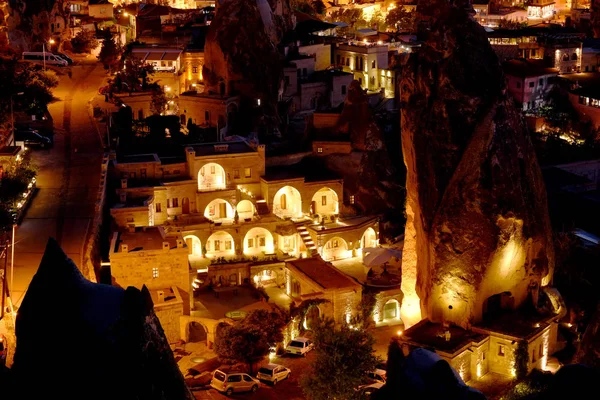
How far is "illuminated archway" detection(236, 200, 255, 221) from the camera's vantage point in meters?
50.4

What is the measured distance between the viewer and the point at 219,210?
5009cm

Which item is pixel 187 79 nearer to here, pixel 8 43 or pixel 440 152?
pixel 8 43

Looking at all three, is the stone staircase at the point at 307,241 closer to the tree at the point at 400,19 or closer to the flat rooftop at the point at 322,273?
the flat rooftop at the point at 322,273

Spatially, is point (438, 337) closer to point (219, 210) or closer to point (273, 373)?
point (273, 373)

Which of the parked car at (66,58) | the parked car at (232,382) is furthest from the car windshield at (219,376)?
the parked car at (66,58)

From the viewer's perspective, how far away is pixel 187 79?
63.8 meters

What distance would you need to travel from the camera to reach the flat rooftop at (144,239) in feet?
136

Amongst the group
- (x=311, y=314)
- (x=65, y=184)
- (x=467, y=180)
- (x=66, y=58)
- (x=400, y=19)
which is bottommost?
(x=311, y=314)

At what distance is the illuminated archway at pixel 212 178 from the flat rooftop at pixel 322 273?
23.3 feet

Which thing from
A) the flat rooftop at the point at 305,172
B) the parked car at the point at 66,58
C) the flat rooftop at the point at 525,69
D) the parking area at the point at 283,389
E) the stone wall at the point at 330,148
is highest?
the parked car at the point at 66,58

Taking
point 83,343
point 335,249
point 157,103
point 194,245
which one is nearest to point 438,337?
point 335,249

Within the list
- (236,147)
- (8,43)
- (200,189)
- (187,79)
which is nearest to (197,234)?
(200,189)

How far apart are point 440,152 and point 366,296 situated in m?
8.92

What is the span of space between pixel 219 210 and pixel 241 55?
44.7ft
